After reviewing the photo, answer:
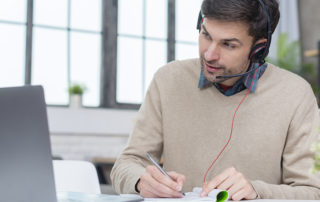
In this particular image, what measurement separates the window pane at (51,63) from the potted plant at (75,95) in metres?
0.13

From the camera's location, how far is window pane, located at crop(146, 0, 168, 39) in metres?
4.64

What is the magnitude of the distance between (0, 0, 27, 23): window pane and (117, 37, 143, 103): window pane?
0.96m

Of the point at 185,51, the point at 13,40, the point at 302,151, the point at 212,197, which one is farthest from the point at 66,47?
the point at 212,197

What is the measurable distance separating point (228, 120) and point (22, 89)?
34.6 inches

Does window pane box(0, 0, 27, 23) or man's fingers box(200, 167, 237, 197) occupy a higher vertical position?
window pane box(0, 0, 27, 23)

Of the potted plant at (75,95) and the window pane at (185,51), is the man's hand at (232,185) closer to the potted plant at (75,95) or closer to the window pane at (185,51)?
the potted plant at (75,95)

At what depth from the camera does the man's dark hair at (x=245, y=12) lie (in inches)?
52.3

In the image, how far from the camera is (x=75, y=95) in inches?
160

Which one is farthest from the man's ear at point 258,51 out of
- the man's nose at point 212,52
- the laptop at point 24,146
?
the laptop at point 24,146

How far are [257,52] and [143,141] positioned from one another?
0.47m

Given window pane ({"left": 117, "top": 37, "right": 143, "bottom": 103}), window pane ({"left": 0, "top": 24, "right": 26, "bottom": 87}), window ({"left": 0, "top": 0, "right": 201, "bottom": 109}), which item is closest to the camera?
window pane ({"left": 0, "top": 24, "right": 26, "bottom": 87})

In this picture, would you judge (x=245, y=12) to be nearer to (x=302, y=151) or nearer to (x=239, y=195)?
(x=302, y=151)

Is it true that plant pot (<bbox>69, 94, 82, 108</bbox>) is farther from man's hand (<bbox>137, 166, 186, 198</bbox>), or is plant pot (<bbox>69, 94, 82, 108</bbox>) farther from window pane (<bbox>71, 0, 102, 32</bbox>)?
man's hand (<bbox>137, 166, 186, 198</bbox>)

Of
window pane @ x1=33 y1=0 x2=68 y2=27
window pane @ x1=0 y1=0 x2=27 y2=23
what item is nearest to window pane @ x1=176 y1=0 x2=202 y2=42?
window pane @ x1=33 y1=0 x2=68 y2=27
